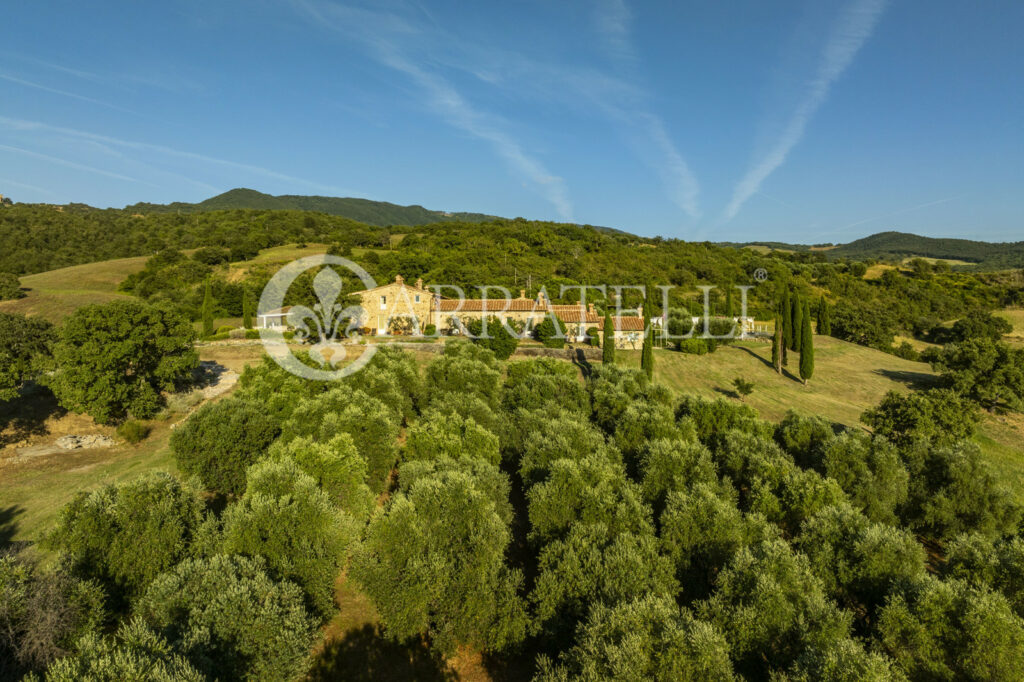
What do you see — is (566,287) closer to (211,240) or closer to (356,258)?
(356,258)

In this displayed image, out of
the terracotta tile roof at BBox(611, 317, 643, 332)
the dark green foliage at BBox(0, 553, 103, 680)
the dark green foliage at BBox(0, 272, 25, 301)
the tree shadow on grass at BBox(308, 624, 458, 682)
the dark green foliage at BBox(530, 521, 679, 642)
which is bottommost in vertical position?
the tree shadow on grass at BBox(308, 624, 458, 682)

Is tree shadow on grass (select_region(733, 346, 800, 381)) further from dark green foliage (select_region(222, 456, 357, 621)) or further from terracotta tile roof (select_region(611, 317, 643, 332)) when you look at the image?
dark green foliage (select_region(222, 456, 357, 621))

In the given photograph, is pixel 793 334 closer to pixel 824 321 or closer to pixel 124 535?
pixel 824 321

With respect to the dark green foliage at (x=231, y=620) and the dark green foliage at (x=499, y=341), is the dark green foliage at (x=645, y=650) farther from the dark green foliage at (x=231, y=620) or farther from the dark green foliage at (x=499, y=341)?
the dark green foliage at (x=499, y=341)

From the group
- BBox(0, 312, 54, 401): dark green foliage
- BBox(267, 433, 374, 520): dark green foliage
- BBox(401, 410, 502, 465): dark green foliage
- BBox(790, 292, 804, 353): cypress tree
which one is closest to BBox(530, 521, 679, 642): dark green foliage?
BBox(401, 410, 502, 465): dark green foliage

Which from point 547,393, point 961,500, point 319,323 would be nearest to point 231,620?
point 547,393

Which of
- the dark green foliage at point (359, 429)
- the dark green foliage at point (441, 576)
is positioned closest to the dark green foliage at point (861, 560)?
the dark green foliage at point (441, 576)

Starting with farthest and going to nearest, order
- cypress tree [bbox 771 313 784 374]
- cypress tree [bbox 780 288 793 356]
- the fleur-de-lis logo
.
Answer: cypress tree [bbox 780 288 793 356] → cypress tree [bbox 771 313 784 374] → the fleur-de-lis logo
